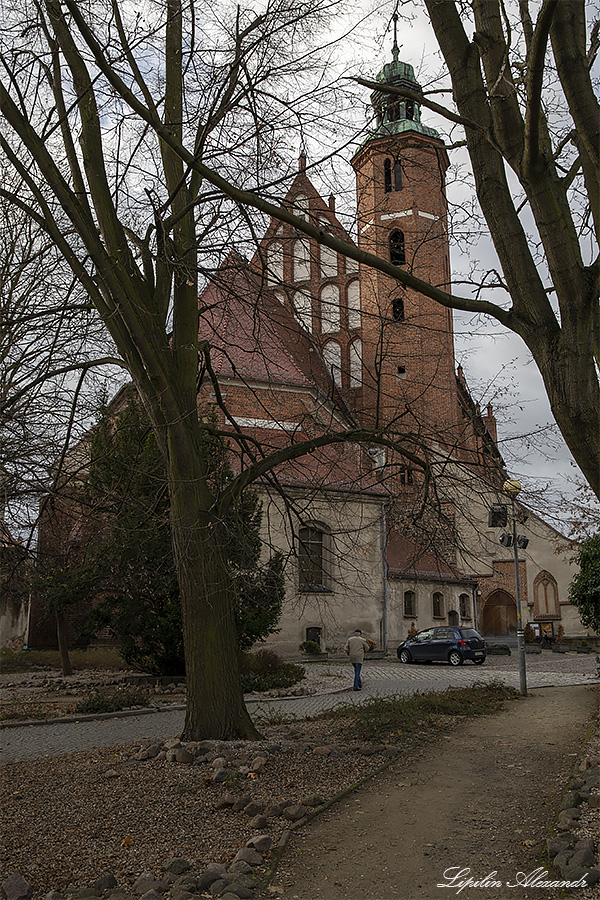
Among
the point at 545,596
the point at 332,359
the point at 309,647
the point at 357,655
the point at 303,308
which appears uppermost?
the point at 303,308

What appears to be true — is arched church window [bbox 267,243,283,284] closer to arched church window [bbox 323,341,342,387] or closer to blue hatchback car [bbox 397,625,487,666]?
arched church window [bbox 323,341,342,387]

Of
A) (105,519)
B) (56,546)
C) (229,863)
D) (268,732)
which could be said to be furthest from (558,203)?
(56,546)

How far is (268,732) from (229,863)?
4.62 metres

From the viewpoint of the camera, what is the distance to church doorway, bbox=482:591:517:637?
44.3m

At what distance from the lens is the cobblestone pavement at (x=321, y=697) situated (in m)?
10.3

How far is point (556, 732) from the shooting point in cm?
981

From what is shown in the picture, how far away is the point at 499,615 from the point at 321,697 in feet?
105

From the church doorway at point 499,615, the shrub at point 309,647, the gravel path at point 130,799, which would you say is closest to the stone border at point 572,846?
the gravel path at point 130,799

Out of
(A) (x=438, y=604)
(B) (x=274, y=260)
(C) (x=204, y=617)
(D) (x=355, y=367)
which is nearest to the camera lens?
(C) (x=204, y=617)

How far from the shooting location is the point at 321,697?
15359 mm

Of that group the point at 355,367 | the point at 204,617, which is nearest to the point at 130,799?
the point at 204,617

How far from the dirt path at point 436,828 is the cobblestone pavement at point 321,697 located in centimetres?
410

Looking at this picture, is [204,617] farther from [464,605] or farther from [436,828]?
[464,605]

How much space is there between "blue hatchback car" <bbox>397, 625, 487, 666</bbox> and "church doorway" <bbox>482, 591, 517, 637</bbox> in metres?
20.3
